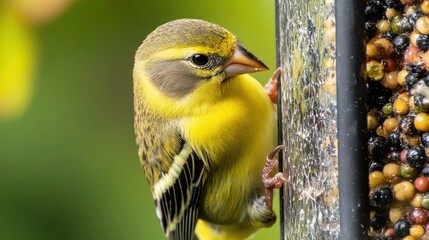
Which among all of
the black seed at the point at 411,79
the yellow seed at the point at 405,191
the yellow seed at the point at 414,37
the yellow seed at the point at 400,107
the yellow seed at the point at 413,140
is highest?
the yellow seed at the point at 414,37

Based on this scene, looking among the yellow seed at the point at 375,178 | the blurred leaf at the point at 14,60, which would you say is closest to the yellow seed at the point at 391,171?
the yellow seed at the point at 375,178

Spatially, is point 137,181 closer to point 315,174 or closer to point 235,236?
point 235,236

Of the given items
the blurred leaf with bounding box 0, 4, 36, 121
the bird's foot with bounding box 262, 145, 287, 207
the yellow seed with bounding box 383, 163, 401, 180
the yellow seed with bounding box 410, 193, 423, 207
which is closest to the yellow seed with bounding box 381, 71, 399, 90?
the yellow seed with bounding box 383, 163, 401, 180

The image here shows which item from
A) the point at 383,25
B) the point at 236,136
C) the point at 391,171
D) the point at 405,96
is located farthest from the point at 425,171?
the point at 236,136

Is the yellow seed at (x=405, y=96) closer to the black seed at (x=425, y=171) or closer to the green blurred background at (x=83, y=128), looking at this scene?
the black seed at (x=425, y=171)

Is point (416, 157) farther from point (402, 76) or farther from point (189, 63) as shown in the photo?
point (189, 63)

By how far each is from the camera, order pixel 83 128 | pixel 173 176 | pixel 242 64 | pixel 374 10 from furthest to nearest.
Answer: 1. pixel 83 128
2. pixel 173 176
3. pixel 242 64
4. pixel 374 10
